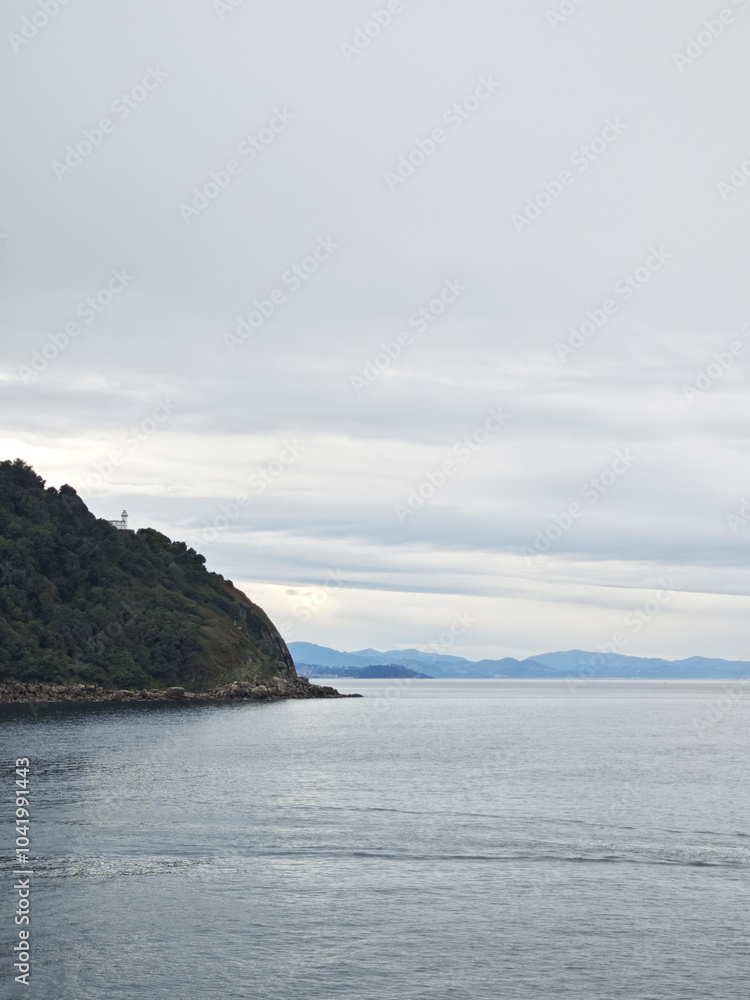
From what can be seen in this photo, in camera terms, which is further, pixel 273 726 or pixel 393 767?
pixel 273 726

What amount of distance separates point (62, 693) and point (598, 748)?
117826mm

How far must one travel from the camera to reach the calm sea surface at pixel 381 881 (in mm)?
32125

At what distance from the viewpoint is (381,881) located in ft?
145

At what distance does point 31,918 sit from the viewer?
124ft

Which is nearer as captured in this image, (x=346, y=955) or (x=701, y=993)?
(x=701, y=993)

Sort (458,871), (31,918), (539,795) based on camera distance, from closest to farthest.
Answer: (31,918), (458,871), (539,795)

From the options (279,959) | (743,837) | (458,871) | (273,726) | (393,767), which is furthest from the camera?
(273,726)

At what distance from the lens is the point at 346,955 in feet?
112

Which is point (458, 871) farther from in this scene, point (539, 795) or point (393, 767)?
point (393, 767)

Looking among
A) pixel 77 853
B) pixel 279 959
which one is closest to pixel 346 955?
pixel 279 959

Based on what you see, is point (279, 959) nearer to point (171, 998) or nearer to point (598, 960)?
point (171, 998)

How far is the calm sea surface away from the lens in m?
32.1

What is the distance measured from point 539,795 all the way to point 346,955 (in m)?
40.2

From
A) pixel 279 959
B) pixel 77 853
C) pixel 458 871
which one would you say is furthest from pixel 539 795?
pixel 279 959
